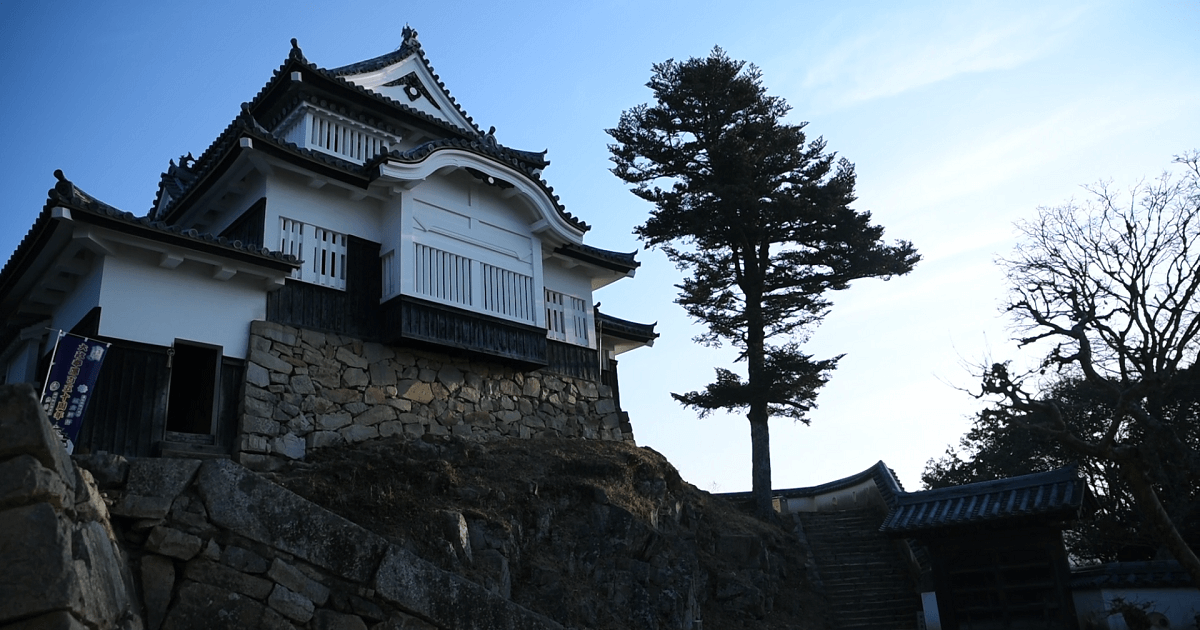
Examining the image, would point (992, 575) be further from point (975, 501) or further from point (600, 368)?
point (600, 368)

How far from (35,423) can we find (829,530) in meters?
19.0

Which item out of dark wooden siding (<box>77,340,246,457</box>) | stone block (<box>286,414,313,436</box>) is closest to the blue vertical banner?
dark wooden siding (<box>77,340,246,457</box>)

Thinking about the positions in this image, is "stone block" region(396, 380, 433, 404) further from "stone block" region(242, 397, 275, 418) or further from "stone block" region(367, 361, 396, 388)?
"stone block" region(242, 397, 275, 418)

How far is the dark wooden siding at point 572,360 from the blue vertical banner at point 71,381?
29.4 ft

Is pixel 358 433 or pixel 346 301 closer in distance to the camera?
pixel 358 433

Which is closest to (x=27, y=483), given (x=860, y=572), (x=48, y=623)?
(x=48, y=623)

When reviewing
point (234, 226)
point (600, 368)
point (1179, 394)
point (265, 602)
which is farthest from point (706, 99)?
point (265, 602)

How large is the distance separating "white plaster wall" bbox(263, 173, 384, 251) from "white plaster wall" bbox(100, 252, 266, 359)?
4.23ft

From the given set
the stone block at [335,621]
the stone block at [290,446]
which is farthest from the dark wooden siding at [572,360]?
the stone block at [335,621]

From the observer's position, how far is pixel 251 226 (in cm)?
1483

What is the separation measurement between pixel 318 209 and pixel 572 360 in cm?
662

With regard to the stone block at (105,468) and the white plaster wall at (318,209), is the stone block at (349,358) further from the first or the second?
the stone block at (105,468)

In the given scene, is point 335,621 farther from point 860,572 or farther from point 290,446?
point 860,572

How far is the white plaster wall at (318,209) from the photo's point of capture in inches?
572
